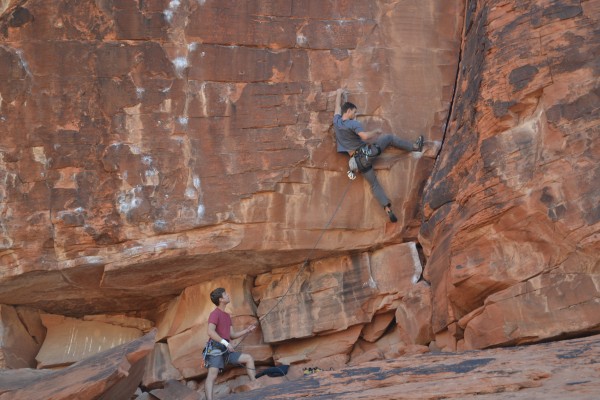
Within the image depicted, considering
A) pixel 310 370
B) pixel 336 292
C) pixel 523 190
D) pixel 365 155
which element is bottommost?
pixel 310 370

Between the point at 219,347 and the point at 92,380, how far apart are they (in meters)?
2.10

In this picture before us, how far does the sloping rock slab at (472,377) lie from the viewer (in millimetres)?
7340

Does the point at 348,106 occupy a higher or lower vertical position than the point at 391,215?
higher

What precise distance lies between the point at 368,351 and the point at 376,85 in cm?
370

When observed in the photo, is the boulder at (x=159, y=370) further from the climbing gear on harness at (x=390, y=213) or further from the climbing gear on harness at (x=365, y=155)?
the climbing gear on harness at (x=365, y=155)

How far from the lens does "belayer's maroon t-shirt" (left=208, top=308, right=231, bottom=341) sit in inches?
446

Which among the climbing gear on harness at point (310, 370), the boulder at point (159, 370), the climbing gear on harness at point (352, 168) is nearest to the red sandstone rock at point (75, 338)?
the boulder at point (159, 370)

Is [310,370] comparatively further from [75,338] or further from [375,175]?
[75,338]

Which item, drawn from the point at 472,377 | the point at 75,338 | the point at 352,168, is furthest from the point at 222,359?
the point at 472,377

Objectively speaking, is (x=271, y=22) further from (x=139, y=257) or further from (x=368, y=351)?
(x=368, y=351)

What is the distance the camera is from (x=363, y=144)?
12.0 meters

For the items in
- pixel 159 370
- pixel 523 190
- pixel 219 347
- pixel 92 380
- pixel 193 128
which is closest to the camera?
pixel 92 380

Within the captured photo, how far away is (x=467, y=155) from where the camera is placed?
10797 millimetres

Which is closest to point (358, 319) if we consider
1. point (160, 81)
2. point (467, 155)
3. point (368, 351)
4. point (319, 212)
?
point (368, 351)
